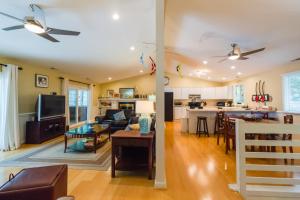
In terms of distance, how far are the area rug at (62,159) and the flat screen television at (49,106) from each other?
1.16 meters

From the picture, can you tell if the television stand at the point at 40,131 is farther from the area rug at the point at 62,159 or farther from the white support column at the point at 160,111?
the white support column at the point at 160,111

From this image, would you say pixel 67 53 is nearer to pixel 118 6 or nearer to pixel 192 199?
pixel 118 6

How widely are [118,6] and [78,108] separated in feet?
21.0

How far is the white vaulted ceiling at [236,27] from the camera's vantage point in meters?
2.95

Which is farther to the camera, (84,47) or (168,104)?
(168,104)

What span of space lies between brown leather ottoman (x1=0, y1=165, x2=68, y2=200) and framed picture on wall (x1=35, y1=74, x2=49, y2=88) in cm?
439

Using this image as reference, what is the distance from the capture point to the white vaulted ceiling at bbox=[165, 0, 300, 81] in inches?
116

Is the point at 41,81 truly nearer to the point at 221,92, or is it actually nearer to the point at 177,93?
the point at 177,93

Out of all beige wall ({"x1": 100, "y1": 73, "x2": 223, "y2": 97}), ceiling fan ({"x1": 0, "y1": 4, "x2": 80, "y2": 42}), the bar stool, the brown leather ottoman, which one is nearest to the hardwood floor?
the brown leather ottoman

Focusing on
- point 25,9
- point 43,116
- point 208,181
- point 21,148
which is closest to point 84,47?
point 25,9

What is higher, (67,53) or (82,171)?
(67,53)

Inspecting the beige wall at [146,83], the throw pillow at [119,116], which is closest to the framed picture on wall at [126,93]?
the beige wall at [146,83]

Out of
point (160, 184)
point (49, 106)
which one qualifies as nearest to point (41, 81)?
point (49, 106)

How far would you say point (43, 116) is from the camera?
5328 millimetres
